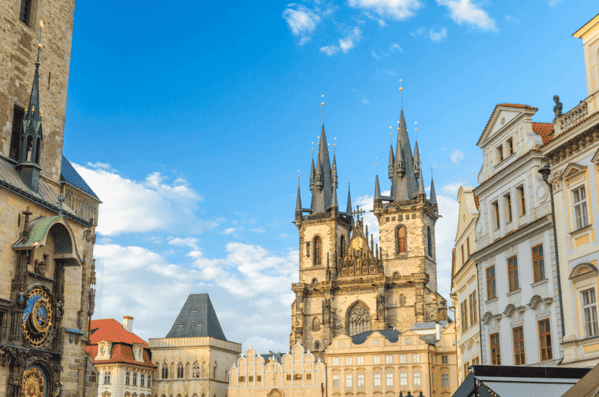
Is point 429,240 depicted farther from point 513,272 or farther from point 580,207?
point 580,207

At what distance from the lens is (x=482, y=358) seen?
2492cm

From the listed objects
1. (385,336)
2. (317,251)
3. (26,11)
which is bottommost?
(385,336)

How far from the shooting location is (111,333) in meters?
67.8

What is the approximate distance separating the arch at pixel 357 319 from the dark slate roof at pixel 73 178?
175 ft

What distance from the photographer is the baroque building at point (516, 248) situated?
21.1 meters

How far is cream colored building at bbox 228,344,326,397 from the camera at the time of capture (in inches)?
2707

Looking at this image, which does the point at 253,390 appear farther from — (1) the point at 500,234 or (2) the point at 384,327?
(1) the point at 500,234

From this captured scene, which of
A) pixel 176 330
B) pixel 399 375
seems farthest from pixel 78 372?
pixel 176 330

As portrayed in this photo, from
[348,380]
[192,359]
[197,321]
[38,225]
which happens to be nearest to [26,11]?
[38,225]

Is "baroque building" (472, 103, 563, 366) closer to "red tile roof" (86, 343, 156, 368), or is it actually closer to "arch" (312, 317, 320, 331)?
"red tile roof" (86, 343, 156, 368)

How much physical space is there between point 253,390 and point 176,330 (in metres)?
11.5

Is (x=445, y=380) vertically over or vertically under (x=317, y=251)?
under

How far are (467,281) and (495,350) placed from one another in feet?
16.0

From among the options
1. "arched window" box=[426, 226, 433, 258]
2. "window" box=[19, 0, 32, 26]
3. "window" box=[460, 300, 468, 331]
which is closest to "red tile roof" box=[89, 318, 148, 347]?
"arched window" box=[426, 226, 433, 258]
